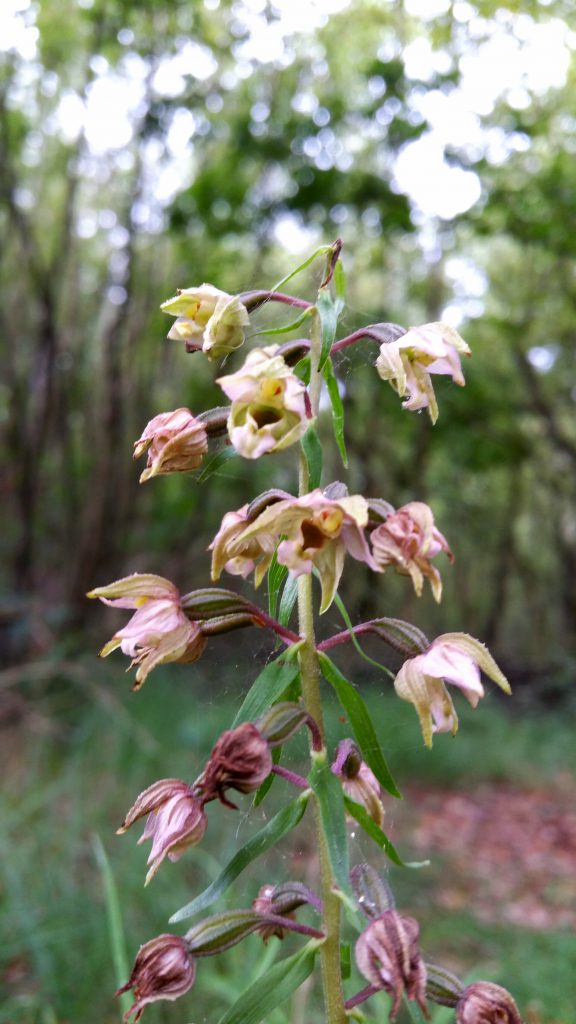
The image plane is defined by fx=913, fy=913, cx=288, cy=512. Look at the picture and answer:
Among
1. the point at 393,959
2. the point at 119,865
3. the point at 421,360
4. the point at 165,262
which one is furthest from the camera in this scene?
the point at 165,262

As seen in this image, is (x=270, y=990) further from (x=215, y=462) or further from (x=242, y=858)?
(x=215, y=462)

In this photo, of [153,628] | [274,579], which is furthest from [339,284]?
[153,628]

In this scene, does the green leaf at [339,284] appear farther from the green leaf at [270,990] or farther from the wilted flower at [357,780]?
the green leaf at [270,990]

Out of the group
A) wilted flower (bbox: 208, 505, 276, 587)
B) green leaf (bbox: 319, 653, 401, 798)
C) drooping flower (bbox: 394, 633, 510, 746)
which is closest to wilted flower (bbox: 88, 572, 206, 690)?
wilted flower (bbox: 208, 505, 276, 587)

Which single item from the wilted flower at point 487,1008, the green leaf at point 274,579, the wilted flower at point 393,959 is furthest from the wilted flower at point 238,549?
the wilted flower at point 487,1008

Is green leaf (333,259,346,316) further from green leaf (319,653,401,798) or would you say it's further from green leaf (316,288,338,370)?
green leaf (319,653,401,798)

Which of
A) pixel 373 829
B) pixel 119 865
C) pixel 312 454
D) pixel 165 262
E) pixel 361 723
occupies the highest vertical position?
pixel 165 262

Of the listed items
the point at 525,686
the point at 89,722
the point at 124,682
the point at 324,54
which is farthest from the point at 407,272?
the point at 89,722
